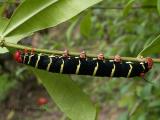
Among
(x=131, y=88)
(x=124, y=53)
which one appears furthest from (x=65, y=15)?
(x=131, y=88)

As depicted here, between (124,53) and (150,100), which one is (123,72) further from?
(124,53)

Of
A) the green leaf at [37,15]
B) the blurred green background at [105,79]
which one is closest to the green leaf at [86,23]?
the blurred green background at [105,79]

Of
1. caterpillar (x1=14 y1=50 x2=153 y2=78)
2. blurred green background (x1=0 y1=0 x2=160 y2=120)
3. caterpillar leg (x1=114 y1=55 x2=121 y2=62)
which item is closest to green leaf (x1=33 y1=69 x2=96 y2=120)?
caterpillar (x1=14 y1=50 x2=153 y2=78)

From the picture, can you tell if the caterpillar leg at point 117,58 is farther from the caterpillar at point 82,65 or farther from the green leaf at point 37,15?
the green leaf at point 37,15

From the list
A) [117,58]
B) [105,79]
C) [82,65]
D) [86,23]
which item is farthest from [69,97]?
[105,79]

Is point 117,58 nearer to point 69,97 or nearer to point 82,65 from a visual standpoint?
point 82,65

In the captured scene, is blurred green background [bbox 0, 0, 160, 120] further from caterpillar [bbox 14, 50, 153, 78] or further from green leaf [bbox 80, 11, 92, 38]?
caterpillar [bbox 14, 50, 153, 78]
